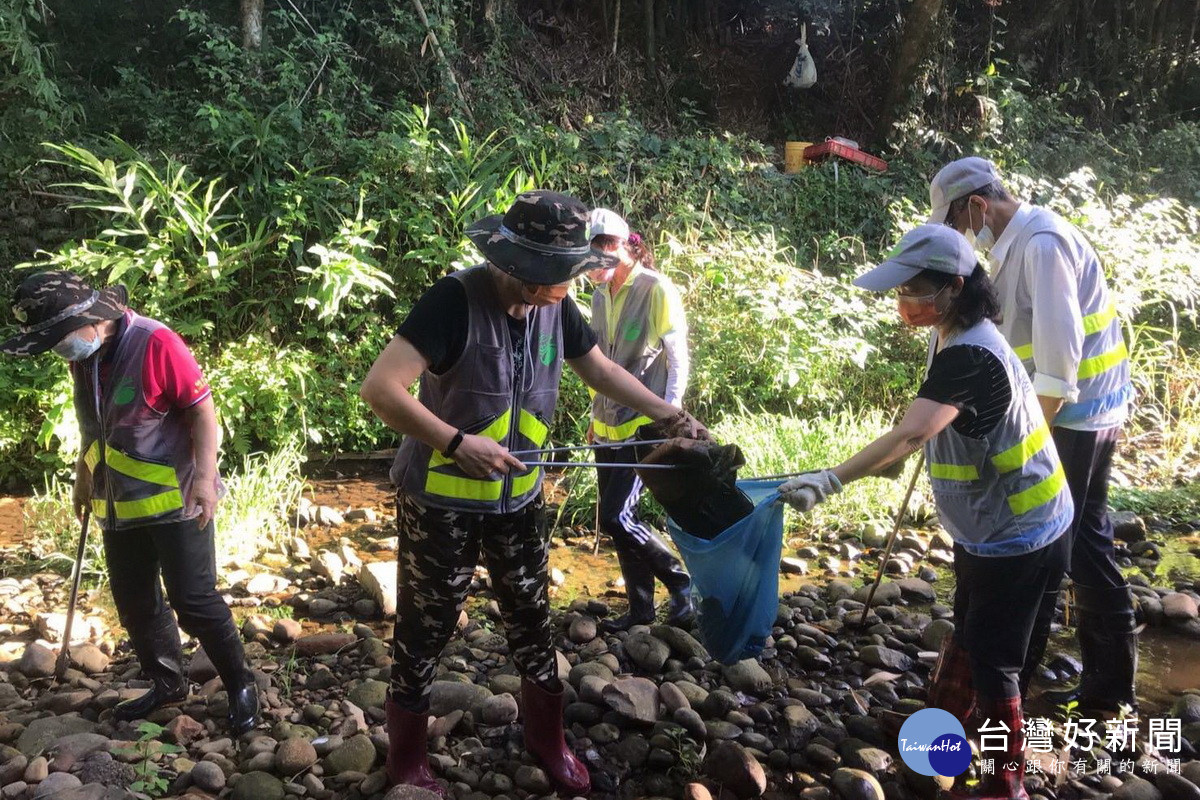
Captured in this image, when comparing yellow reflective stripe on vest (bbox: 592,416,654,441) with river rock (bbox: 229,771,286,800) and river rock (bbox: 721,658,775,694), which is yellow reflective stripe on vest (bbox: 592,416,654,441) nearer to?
river rock (bbox: 721,658,775,694)

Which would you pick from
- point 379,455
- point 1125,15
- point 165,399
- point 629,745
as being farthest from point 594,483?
point 1125,15

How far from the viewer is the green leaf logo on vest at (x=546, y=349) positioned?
8.43 feet

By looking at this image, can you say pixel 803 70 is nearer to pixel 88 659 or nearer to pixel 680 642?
pixel 680 642

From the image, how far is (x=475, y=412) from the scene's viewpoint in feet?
8.03

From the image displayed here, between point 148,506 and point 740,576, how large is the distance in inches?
76.2

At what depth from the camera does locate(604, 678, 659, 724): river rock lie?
10.2 ft

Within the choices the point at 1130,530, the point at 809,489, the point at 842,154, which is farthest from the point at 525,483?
the point at 842,154

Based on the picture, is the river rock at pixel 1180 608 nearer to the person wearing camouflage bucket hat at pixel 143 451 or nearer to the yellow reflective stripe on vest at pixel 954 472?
the yellow reflective stripe on vest at pixel 954 472

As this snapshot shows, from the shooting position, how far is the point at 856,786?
2.77m

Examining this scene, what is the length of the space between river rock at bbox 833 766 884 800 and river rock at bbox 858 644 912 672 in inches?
34.5

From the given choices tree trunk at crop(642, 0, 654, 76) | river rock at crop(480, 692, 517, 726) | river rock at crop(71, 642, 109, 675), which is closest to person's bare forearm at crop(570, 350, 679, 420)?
river rock at crop(480, 692, 517, 726)

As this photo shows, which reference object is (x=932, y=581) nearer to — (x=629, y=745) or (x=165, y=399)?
(x=629, y=745)

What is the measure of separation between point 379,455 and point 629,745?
12.9 ft

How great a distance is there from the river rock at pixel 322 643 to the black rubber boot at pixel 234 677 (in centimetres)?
62
